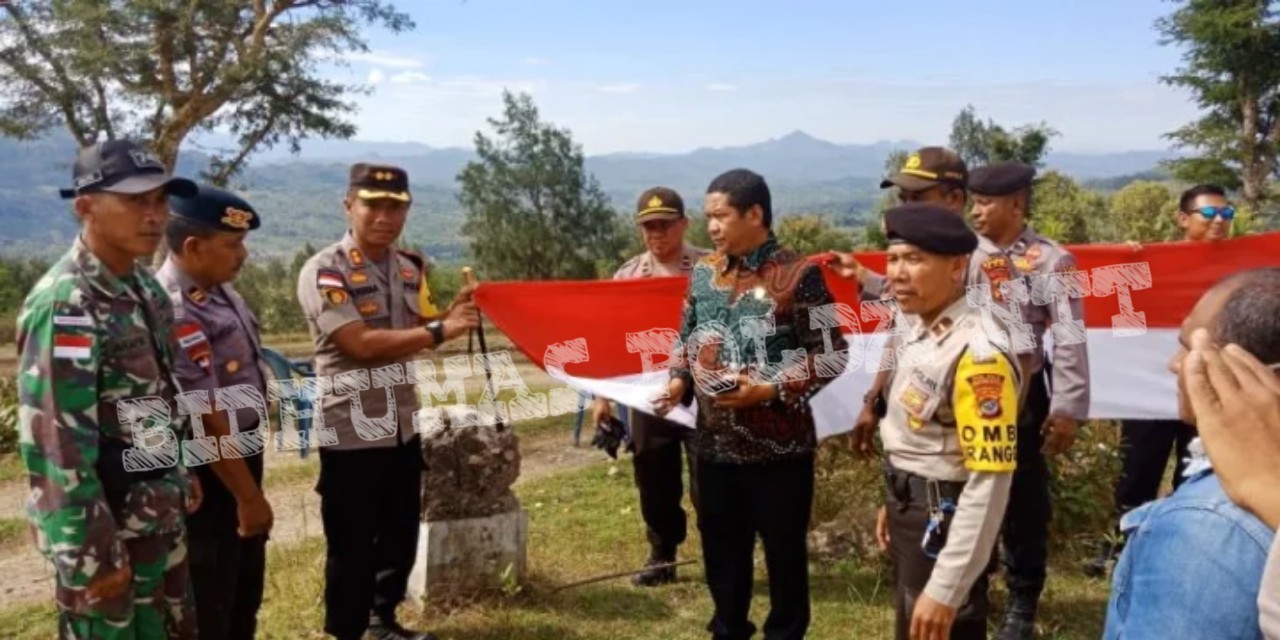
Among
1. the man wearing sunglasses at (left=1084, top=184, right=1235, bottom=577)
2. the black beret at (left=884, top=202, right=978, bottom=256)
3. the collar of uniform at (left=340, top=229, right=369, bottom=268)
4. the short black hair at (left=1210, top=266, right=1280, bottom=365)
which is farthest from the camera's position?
the man wearing sunglasses at (left=1084, top=184, right=1235, bottom=577)

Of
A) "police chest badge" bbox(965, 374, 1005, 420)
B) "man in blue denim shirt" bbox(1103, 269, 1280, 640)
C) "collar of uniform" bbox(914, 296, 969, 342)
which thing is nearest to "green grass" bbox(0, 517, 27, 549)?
"collar of uniform" bbox(914, 296, 969, 342)

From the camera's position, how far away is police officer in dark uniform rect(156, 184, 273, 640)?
3.07m

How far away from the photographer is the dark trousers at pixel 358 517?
3.63 metres

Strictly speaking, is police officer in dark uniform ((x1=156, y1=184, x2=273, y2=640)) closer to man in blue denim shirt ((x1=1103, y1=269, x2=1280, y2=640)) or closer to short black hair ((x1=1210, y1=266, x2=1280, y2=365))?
man in blue denim shirt ((x1=1103, y1=269, x2=1280, y2=640))

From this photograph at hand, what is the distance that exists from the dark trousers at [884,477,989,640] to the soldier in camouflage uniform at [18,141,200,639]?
2.21 m

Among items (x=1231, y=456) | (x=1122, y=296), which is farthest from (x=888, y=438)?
(x=1122, y=296)

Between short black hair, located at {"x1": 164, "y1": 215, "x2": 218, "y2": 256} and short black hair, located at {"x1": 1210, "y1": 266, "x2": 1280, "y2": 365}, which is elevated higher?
short black hair, located at {"x1": 164, "y1": 215, "x2": 218, "y2": 256}

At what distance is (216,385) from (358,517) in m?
0.85

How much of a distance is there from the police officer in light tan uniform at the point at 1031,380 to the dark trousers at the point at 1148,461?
154 centimetres

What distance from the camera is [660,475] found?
474 centimetres

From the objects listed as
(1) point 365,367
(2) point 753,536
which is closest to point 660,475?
(2) point 753,536

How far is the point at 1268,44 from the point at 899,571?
36.7 m

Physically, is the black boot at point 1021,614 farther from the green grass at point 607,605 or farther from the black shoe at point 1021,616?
→ the green grass at point 607,605

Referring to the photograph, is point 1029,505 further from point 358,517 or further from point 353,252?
point 353,252
